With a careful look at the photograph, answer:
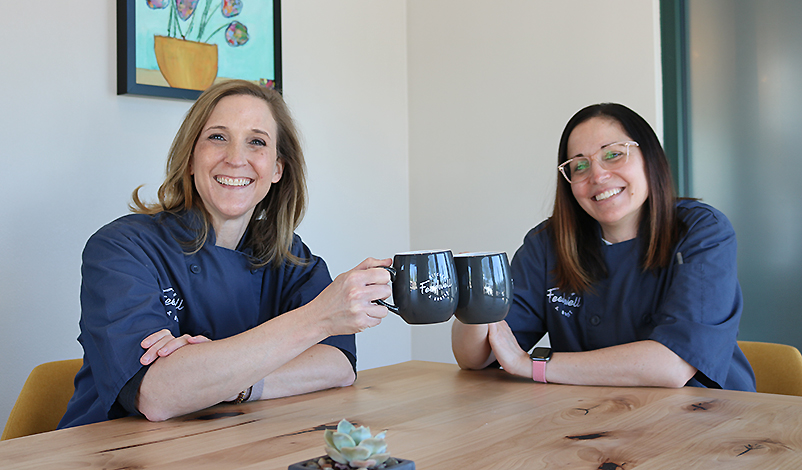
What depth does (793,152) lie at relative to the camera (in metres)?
2.23

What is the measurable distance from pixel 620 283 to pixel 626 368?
1.16 feet

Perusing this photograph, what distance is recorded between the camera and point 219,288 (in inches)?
56.3

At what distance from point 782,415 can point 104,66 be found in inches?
84.0

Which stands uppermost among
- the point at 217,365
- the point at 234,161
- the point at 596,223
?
the point at 234,161

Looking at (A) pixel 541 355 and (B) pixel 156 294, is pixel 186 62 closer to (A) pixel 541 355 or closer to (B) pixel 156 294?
(B) pixel 156 294

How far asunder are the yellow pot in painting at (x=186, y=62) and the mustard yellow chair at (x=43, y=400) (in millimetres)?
1182

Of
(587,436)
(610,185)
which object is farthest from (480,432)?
(610,185)

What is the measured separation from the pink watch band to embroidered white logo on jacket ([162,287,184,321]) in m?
0.74

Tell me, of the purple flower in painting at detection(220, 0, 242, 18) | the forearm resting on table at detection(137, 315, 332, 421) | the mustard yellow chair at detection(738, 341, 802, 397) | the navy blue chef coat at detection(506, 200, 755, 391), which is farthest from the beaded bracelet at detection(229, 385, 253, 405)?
the purple flower in painting at detection(220, 0, 242, 18)

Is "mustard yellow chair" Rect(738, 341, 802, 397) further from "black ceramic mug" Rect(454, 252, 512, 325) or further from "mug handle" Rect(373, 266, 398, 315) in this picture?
"mug handle" Rect(373, 266, 398, 315)

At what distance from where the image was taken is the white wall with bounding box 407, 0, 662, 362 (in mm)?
2521

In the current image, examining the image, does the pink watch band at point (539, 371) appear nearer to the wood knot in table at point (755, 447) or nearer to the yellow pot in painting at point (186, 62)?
the wood knot in table at point (755, 447)

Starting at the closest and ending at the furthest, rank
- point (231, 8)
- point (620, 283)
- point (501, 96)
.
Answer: point (620, 283) → point (231, 8) → point (501, 96)

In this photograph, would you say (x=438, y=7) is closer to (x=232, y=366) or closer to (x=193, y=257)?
(x=193, y=257)
